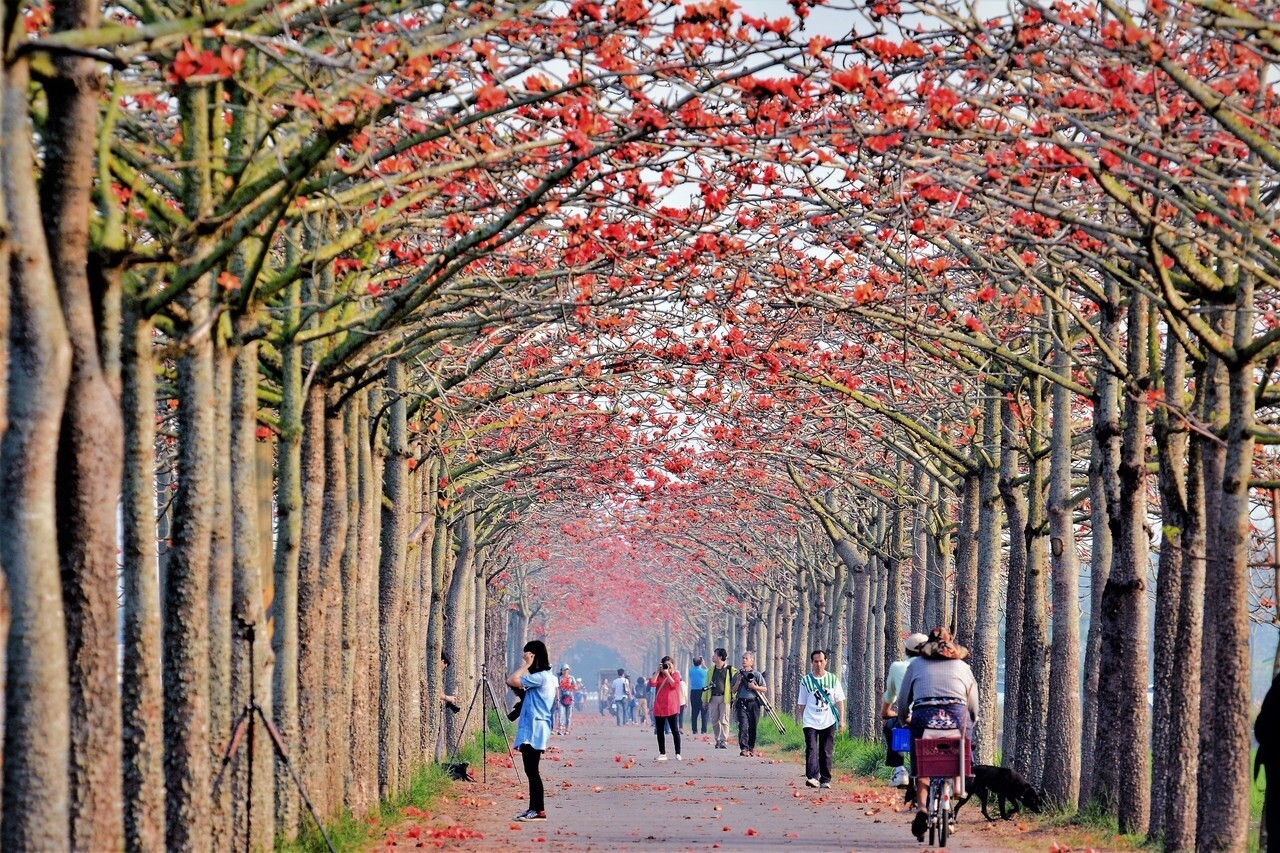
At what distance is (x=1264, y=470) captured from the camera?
22.4 m

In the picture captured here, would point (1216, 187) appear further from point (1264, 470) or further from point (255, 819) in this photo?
point (1264, 470)

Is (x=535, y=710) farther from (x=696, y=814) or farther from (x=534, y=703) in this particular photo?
(x=696, y=814)

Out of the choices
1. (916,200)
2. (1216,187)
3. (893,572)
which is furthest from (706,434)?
(1216,187)

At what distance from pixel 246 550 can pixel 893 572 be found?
816 inches

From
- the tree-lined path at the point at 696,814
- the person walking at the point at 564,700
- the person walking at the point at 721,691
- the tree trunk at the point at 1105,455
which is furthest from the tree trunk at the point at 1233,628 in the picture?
the person walking at the point at 564,700

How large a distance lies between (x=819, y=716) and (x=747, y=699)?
368 inches

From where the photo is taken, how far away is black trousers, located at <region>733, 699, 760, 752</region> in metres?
34.2

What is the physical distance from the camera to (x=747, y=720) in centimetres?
Answer: 3500

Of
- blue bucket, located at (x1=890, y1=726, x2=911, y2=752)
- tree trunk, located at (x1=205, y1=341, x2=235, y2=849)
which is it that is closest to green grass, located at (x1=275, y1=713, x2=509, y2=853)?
tree trunk, located at (x1=205, y1=341, x2=235, y2=849)

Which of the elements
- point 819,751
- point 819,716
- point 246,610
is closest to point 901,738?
point 246,610

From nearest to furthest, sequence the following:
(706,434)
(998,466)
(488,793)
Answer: (998,466) < (488,793) < (706,434)

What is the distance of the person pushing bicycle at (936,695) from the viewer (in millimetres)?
14688

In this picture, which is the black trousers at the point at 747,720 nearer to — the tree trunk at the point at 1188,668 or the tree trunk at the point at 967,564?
the tree trunk at the point at 967,564

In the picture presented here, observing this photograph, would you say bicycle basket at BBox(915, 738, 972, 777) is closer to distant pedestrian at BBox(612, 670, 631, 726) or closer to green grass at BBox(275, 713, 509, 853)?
green grass at BBox(275, 713, 509, 853)
